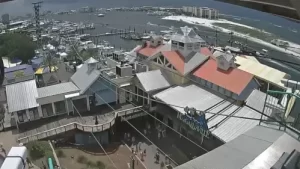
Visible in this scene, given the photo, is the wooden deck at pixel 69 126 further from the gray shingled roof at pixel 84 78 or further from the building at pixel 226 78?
the building at pixel 226 78

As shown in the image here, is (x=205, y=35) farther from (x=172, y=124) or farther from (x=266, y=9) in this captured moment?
(x=266, y=9)

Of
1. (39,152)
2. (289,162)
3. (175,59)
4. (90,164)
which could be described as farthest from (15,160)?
(175,59)

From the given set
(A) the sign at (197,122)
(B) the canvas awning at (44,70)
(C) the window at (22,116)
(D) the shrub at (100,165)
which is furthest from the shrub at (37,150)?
(B) the canvas awning at (44,70)

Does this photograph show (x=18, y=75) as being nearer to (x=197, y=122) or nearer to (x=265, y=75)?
(x=197, y=122)

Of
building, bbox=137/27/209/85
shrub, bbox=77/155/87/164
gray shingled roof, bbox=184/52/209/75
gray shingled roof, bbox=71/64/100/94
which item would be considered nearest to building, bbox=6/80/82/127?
gray shingled roof, bbox=71/64/100/94

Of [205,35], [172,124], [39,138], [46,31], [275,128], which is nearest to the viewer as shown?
[275,128]

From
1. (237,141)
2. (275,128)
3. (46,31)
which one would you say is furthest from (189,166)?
(46,31)

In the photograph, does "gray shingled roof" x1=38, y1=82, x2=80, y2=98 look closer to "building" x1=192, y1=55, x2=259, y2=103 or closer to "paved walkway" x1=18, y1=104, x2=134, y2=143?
"paved walkway" x1=18, y1=104, x2=134, y2=143
